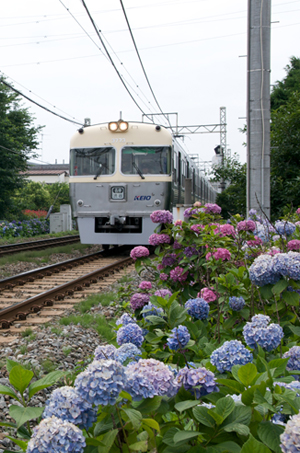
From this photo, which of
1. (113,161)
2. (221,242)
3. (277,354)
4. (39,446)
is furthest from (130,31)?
(39,446)

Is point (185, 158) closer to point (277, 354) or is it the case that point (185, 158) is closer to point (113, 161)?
point (113, 161)

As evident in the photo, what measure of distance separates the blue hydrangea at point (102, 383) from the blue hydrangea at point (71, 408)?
3cm

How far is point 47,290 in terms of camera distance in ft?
23.5

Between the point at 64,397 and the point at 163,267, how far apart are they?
262cm

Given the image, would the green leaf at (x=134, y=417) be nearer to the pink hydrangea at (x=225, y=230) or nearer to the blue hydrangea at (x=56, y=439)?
the blue hydrangea at (x=56, y=439)

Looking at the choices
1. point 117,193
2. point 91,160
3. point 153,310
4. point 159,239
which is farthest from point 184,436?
point 91,160

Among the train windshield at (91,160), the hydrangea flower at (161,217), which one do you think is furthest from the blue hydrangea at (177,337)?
the train windshield at (91,160)

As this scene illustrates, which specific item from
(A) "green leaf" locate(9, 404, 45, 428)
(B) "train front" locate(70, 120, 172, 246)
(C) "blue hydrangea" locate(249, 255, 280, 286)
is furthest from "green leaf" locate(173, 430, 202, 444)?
(B) "train front" locate(70, 120, 172, 246)

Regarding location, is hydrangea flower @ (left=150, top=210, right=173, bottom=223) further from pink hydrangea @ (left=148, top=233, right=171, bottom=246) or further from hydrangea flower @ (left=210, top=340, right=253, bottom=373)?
hydrangea flower @ (left=210, top=340, right=253, bottom=373)

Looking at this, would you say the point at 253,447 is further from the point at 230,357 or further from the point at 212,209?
the point at 212,209

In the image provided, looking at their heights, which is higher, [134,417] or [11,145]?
[11,145]

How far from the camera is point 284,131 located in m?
9.04

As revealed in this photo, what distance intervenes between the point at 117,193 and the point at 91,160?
1.07 meters

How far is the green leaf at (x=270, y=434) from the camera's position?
3.18 ft
